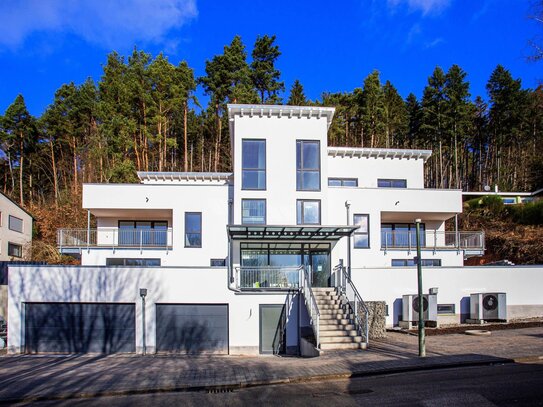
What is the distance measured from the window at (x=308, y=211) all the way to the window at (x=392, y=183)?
5.95 meters

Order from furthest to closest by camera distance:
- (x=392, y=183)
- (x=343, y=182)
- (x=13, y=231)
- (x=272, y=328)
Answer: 1. (x=13, y=231)
2. (x=392, y=183)
3. (x=343, y=182)
4. (x=272, y=328)

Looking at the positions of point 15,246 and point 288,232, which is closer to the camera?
point 288,232

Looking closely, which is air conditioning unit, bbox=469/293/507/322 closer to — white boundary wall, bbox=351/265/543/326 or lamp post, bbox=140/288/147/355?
white boundary wall, bbox=351/265/543/326

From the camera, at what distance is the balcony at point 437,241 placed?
2620 cm

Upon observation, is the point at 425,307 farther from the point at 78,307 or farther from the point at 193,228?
the point at 78,307

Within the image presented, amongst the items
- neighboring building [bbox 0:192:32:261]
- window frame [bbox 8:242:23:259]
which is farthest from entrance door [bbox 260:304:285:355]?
window frame [bbox 8:242:23:259]

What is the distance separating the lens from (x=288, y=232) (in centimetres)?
2206

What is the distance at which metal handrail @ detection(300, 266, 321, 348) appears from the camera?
55.6ft

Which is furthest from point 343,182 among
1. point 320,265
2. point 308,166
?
point 320,265

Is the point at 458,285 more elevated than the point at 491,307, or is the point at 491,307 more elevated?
the point at 458,285

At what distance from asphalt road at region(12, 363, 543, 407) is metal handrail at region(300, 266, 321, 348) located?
4651 mm

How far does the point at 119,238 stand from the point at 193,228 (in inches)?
156

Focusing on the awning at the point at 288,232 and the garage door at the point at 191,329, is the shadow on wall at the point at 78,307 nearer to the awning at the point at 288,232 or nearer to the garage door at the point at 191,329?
the garage door at the point at 191,329

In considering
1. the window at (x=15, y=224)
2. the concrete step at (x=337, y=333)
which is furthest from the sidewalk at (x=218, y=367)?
the window at (x=15, y=224)
